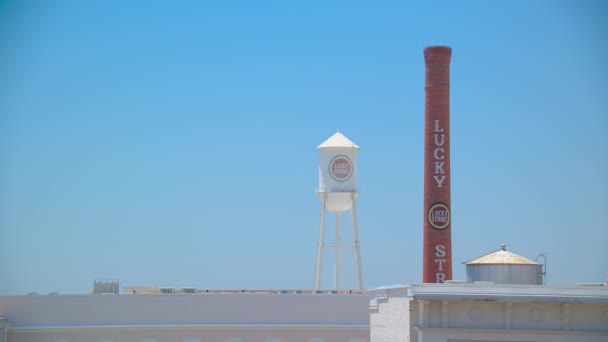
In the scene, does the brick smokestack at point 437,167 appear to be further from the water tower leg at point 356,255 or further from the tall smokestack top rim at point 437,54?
the water tower leg at point 356,255

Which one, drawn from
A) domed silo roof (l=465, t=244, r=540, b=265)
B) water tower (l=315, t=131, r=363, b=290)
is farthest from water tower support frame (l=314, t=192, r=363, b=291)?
domed silo roof (l=465, t=244, r=540, b=265)

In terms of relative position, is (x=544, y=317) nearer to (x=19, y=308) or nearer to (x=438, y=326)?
(x=438, y=326)

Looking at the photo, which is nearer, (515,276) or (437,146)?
(515,276)

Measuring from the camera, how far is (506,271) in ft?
146

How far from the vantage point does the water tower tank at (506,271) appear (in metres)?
44.5

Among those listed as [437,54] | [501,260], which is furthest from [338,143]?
[501,260]

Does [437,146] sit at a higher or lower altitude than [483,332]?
higher

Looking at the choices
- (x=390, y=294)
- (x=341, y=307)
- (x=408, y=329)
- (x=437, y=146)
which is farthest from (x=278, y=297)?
(x=408, y=329)

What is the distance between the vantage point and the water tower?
69.4 metres

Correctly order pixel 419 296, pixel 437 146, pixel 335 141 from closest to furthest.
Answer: pixel 419 296 < pixel 437 146 < pixel 335 141

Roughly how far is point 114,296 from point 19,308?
494 centimetres

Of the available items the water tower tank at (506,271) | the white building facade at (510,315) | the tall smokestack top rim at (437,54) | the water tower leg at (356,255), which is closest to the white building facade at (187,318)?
the water tower leg at (356,255)

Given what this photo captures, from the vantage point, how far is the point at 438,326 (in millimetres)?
39125

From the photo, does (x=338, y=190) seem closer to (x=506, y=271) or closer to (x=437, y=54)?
(x=437, y=54)
